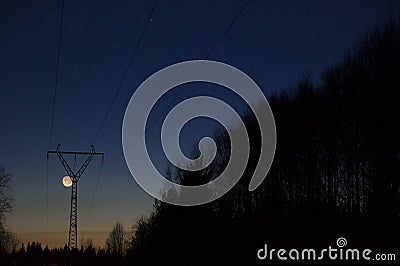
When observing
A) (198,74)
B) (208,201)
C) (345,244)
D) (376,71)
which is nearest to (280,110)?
(208,201)

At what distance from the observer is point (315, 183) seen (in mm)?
30156

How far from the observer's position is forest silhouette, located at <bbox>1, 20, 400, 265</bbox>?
22.2 m

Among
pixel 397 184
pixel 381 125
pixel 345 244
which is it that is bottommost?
pixel 345 244

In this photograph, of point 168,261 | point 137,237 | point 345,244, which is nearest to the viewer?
point 345,244

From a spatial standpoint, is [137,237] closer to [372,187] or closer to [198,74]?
[372,187]

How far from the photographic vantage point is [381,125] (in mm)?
23000

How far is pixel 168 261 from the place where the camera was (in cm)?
3262

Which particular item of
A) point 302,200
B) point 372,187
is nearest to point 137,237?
point 302,200

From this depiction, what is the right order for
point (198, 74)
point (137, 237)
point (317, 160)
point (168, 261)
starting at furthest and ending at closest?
point (137, 237) < point (168, 261) < point (317, 160) < point (198, 74)

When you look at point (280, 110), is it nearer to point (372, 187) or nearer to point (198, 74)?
point (372, 187)

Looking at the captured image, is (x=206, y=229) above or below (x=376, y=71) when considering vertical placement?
below

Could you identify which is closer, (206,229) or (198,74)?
(198,74)

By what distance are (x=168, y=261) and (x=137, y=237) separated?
838 cm

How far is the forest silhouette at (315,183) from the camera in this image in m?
22.2
